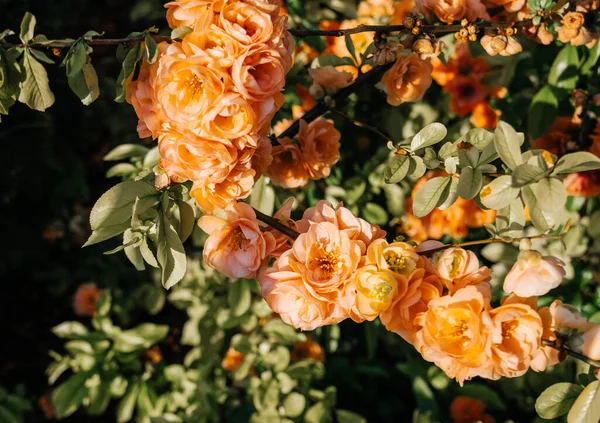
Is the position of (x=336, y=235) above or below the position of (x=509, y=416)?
above

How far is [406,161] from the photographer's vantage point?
2.79 feet

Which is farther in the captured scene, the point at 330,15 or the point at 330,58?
the point at 330,15

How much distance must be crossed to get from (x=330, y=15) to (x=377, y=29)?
3.16ft

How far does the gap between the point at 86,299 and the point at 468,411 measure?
1.42m

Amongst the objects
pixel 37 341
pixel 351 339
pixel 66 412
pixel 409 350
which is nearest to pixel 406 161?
pixel 409 350

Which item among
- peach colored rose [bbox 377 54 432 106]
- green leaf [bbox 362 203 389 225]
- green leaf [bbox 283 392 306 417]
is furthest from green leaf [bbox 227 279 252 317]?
peach colored rose [bbox 377 54 432 106]

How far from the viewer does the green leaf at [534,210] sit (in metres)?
0.68

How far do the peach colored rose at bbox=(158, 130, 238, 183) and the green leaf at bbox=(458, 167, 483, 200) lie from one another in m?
0.31

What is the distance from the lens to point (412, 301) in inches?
29.2

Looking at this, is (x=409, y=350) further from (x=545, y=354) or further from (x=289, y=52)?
(x=289, y=52)

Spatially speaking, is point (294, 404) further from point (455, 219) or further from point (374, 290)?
point (374, 290)

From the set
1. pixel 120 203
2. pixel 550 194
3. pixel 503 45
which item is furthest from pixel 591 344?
pixel 120 203

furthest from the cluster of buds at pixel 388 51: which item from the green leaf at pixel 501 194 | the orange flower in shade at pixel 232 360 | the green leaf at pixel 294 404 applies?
the orange flower in shade at pixel 232 360

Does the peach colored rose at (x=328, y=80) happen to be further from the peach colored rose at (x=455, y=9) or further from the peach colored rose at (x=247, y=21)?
the peach colored rose at (x=247, y=21)
